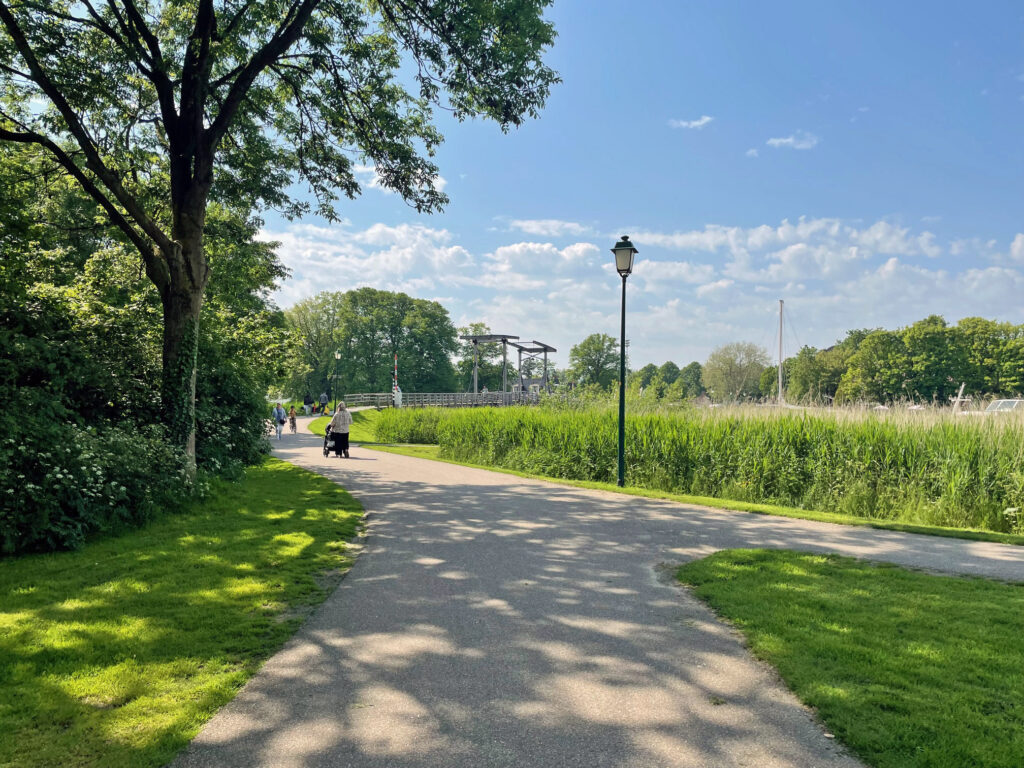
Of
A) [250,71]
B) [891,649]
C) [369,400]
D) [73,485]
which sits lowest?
[891,649]

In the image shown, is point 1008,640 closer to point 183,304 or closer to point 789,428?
point 789,428

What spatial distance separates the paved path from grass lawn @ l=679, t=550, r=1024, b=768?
215 mm

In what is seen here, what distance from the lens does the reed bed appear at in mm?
8758

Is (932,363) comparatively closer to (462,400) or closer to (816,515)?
(462,400)

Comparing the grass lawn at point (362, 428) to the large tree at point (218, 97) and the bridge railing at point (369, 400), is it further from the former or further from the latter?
the large tree at point (218, 97)

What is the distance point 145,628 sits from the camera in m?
4.03

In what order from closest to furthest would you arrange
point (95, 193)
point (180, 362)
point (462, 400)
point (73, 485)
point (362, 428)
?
point (73, 485) < point (95, 193) < point (180, 362) < point (362, 428) < point (462, 400)

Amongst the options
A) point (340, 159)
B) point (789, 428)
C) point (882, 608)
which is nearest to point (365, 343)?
point (340, 159)

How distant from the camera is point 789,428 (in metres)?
10.8

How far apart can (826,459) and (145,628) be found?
10.2 metres

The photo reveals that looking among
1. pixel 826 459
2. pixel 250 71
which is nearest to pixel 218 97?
pixel 250 71

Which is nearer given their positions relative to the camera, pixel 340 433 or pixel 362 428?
pixel 340 433

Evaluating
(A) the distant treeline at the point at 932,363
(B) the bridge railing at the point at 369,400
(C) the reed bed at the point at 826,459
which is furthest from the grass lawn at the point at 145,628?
(A) the distant treeline at the point at 932,363

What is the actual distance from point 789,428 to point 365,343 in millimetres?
67751
